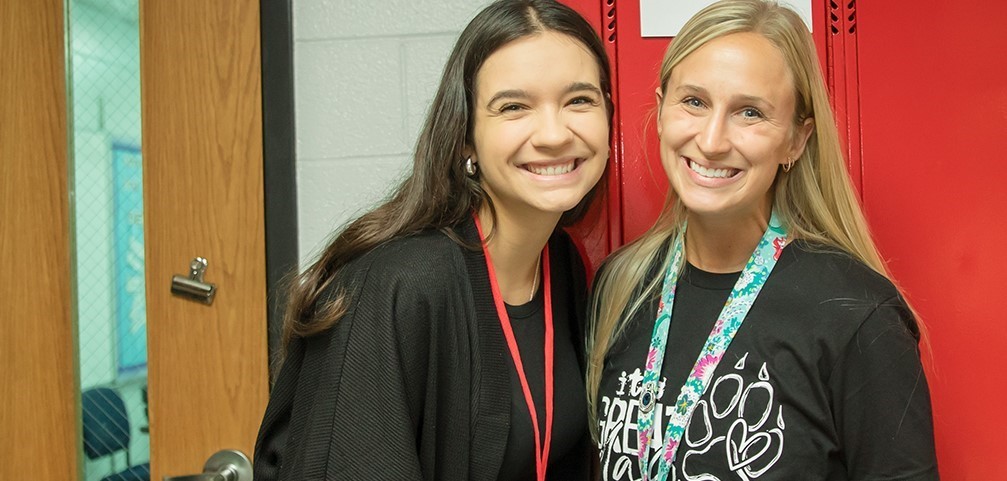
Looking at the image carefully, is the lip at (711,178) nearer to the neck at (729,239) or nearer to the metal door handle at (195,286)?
the neck at (729,239)

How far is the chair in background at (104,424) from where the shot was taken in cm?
160

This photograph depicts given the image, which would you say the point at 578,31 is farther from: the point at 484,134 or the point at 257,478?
the point at 257,478

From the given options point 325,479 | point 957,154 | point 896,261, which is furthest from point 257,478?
point 957,154

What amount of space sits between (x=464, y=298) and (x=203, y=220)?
0.64m

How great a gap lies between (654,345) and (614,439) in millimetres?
161

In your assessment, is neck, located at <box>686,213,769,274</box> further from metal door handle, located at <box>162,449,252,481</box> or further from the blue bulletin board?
the blue bulletin board

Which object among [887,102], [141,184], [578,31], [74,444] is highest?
[578,31]

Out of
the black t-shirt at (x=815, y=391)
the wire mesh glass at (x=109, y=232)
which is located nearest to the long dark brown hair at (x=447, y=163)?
the black t-shirt at (x=815, y=391)

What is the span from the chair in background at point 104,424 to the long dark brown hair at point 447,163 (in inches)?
24.0

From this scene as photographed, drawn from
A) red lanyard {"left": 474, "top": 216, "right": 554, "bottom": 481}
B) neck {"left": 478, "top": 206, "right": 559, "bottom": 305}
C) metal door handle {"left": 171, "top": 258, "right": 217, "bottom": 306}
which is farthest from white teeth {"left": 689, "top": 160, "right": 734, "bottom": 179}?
metal door handle {"left": 171, "top": 258, "right": 217, "bottom": 306}

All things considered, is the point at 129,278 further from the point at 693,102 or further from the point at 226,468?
the point at 693,102

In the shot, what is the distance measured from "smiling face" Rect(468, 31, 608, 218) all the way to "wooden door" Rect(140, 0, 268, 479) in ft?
1.81

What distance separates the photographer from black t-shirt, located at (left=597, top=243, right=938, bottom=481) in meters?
1.04

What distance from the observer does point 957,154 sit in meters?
1.35
